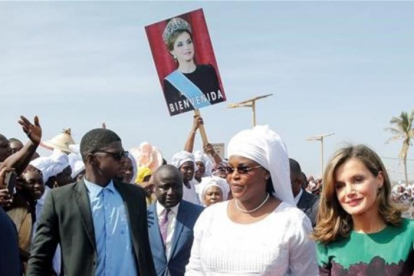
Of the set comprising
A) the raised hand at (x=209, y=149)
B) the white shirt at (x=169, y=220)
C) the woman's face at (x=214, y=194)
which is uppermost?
the white shirt at (x=169, y=220)

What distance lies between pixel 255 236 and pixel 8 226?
1.51m

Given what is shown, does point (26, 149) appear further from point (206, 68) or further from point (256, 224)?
point (206, 68)

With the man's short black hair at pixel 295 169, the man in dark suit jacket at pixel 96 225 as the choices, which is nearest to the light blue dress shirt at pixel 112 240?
the man in dark suit jacket at pixel 96 225

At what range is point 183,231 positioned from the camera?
6004 mm

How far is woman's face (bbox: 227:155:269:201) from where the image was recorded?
4.00 m

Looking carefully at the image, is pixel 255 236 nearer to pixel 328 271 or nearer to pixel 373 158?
pixel 328 271

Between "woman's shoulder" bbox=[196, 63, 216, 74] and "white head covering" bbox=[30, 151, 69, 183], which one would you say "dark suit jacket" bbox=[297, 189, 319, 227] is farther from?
"woman's shoulder" bbox=[196, 63, 216, 74]

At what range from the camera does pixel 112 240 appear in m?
4.96

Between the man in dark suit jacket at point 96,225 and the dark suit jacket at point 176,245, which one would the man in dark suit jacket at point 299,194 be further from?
the man in dark suit jacket at point 96,225

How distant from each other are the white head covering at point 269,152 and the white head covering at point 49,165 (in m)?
4.01

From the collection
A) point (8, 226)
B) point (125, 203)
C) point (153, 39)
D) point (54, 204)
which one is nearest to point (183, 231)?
point (125, 203)

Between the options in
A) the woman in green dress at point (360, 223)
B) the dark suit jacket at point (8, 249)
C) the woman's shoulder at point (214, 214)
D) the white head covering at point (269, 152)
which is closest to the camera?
the dark suit jacket at point (8, 249)

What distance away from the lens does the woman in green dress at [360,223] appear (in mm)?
3648

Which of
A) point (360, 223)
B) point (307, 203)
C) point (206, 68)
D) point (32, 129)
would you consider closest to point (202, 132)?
point (206, 68)
